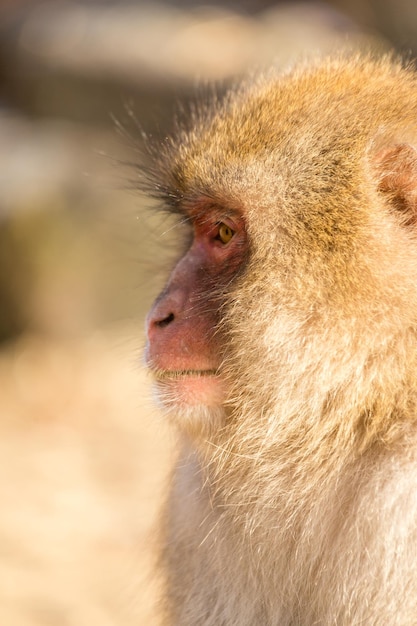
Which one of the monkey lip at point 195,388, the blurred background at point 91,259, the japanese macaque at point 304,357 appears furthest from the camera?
the blurred background at point 91,259

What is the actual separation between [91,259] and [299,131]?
202 inches

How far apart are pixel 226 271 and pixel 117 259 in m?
5.09

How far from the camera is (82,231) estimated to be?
7359 millimetres

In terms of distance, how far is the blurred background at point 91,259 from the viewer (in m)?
4.23

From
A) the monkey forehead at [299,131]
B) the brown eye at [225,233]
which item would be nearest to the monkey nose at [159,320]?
the brown eye at [225,233]

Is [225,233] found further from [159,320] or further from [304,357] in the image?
[304,357]

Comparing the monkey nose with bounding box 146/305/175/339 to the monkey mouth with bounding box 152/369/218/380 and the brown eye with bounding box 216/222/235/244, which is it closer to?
the monkey mouth with bounding box 152/369/218/380

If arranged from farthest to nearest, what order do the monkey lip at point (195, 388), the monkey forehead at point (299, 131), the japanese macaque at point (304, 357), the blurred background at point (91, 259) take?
1. the blurred background at point (91, 259)
2. the monkey lip at point (195, 388)
3. the monkey forehead at point (299, 131)
4. the japanese macaque at point (304, 357)

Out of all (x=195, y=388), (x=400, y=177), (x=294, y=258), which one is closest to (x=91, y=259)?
(x=195, y=388)

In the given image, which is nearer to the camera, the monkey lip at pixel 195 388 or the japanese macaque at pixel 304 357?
the japanese macaque at pixel 304 357

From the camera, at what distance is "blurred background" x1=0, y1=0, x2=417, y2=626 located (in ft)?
13.9

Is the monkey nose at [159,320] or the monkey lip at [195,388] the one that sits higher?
the monkey nose at [159,320]

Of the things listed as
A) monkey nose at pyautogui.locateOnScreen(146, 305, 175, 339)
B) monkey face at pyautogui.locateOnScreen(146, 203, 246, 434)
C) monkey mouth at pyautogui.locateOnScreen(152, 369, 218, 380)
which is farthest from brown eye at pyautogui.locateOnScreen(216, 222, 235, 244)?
monkey mouth at pyautogui.locateOnScreen(152, 369, 218, 380)

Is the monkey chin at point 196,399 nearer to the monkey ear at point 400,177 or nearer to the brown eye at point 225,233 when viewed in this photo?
the brown eye at point 225,233
